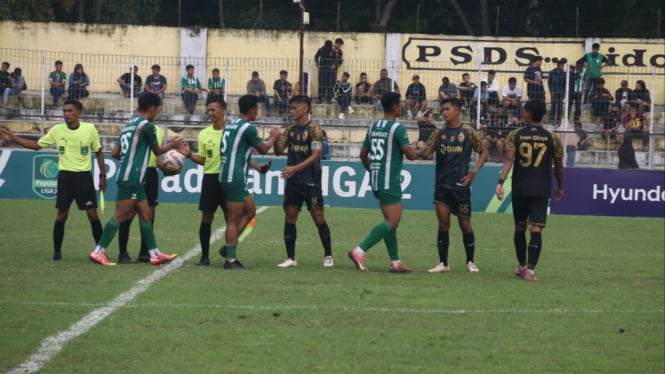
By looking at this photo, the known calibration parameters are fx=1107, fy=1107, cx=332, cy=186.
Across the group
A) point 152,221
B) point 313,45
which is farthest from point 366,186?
point 152,221

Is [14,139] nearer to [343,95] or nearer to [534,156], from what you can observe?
[534,156]

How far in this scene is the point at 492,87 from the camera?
2631 cm

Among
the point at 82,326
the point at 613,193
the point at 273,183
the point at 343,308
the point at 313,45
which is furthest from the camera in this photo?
the point at 313,45

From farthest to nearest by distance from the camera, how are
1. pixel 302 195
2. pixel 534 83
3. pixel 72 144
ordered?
pixel 534 83, pixel 72 144, pixel 302 195

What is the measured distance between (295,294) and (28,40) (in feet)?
78.8

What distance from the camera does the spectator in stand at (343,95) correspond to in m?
26.9

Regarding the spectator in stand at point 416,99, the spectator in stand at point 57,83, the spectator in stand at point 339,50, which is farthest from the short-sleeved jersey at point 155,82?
the spectator in stand at point 416,99

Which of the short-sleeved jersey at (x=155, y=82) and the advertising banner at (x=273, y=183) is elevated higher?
the short-sleeved jersey at (x=155, y=82)

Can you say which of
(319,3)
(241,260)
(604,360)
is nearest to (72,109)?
(241,260)

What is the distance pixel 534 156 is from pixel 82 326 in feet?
18.4

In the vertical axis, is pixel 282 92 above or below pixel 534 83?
below

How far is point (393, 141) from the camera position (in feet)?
40.0

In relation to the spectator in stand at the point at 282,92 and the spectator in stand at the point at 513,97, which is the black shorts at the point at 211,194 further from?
the spectator in stand at the point at 513,97

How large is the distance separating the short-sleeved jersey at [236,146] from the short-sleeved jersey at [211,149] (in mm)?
606
